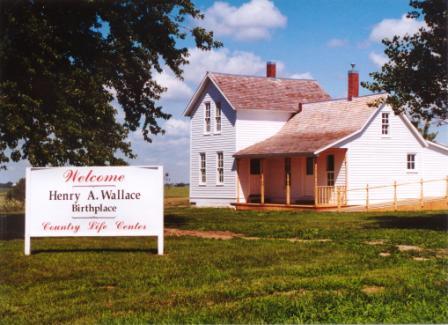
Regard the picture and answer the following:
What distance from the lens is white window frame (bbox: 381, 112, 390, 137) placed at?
35.4 m

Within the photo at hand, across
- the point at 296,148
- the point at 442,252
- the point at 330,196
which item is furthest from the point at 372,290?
the point at 330,196

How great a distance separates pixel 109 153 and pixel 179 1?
5.02 meters

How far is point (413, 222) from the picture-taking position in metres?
22.8

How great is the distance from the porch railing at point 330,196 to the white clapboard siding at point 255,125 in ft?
16.3

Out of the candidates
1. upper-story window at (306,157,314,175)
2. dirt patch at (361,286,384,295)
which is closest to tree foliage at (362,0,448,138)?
dirt patch at (361,286,384,295)

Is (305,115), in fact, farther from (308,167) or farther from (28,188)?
(28,188)

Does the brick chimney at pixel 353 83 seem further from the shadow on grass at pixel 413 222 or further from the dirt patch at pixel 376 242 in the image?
the dirt patch at pixel 376 242

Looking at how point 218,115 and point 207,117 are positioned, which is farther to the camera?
point 207,117

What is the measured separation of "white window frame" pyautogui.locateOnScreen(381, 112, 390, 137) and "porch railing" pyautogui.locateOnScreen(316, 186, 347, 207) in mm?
3942

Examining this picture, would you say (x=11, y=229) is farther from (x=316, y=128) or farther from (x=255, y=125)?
(x=316, y=128)

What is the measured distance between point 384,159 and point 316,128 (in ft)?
12.5

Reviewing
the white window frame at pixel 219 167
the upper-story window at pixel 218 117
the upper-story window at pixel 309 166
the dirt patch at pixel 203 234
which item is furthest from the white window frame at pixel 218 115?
the dirt patch at pixel 203 234

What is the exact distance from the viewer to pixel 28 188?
45.0 feet

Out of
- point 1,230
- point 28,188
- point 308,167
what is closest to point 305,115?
point 308,167
